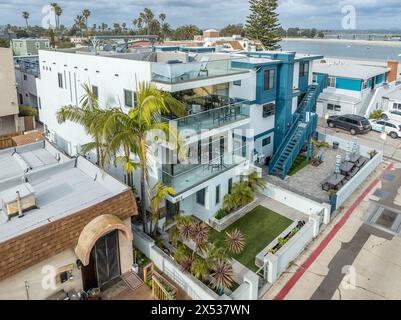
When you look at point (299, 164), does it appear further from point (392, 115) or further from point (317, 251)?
point (392, 115)

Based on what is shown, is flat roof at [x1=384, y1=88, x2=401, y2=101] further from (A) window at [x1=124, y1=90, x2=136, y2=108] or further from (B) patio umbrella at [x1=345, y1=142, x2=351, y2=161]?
(A) window at [x1=124, y1=90, x2=136, y2=108]

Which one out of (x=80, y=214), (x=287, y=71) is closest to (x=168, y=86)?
(x=80, y=214)

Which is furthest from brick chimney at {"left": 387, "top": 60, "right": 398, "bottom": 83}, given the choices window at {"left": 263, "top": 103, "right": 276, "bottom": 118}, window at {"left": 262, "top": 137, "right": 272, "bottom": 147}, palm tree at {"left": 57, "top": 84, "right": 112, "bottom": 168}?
palm tree at {"left": 57, "top": 84, "right": 112, "bottom": 168}

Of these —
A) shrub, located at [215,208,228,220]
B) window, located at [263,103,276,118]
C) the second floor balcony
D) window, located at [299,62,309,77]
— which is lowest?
shrub, located at [215,208,228,220]

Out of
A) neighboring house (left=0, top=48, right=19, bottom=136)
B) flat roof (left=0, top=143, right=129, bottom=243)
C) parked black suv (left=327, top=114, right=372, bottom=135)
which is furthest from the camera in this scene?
parked black suv (left=327, top=114, right=372, bottom=135)

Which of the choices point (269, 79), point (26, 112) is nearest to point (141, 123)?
→ point (269, 79)

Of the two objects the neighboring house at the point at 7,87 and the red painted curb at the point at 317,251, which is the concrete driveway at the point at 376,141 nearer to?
the red painted curb at the point at 317,251

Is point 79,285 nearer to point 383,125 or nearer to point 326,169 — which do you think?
point 326,169

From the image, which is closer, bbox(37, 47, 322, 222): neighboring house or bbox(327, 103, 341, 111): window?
bbox(37, 47, 322, 222): neighboring house

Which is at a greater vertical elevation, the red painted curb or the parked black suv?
the parked black suv
